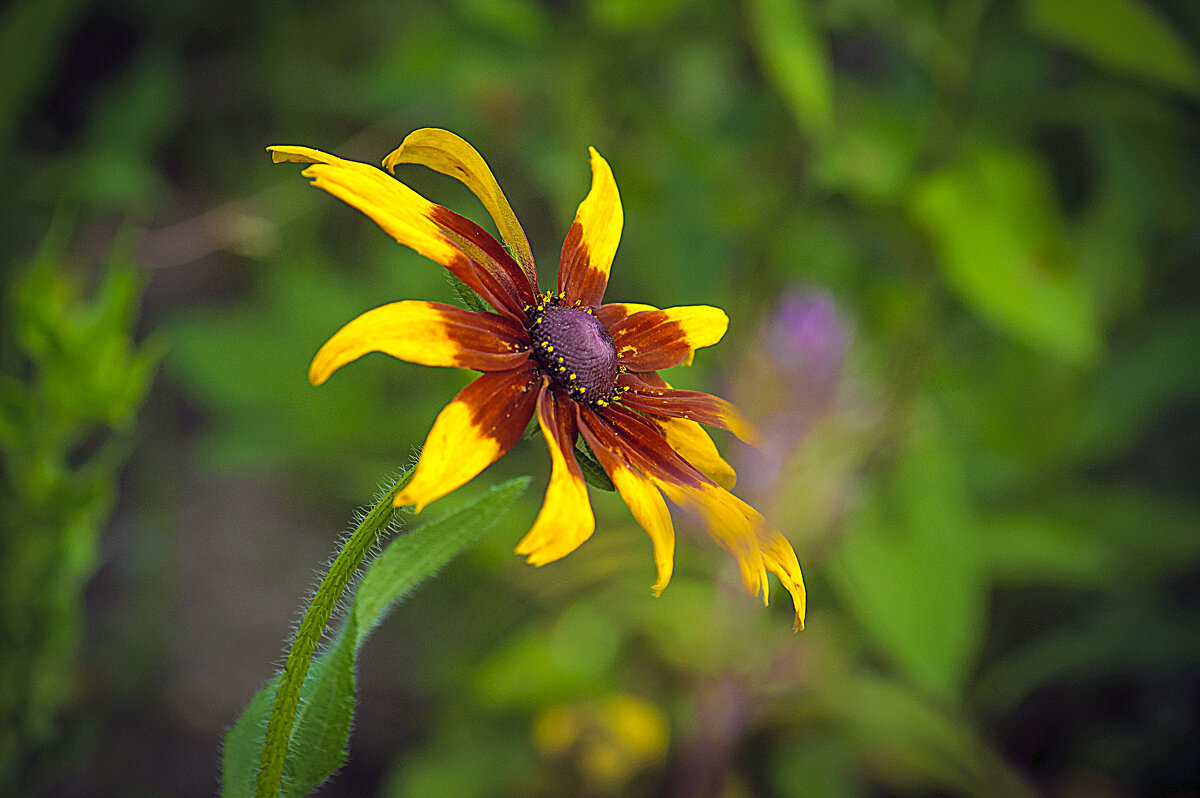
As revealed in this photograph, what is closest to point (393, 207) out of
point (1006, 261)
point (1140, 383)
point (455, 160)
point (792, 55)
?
point (455, 160)

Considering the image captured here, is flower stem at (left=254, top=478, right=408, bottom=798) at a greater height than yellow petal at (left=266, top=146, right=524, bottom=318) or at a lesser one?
lesser

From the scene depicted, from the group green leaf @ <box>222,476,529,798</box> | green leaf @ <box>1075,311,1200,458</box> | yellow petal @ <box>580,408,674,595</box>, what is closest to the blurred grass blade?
green leaf @ <box>222,476,529,798</box>

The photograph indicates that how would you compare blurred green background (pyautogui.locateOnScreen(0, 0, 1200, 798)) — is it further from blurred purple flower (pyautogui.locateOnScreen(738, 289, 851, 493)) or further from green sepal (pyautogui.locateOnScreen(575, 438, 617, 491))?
green sepal (pyautogui.locateOnScreen(575, 438, 617, 491))

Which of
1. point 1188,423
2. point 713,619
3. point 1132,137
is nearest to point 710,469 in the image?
point 713,619

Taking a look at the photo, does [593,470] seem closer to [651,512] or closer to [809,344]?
[651,512]

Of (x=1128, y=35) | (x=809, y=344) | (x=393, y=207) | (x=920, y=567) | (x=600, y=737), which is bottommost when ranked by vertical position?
(x=600, y=737)
